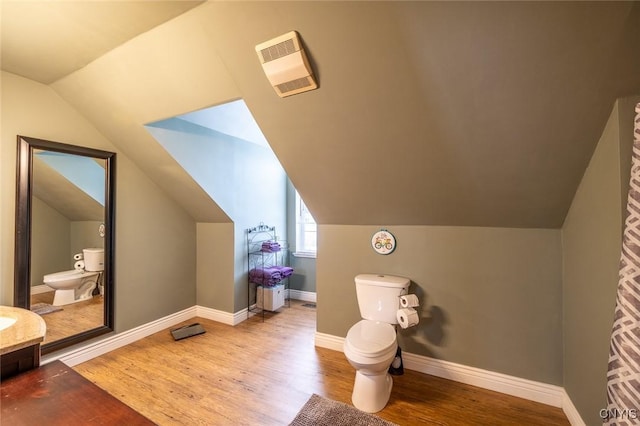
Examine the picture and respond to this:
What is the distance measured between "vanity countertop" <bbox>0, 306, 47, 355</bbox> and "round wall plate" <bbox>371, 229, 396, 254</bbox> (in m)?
2.13

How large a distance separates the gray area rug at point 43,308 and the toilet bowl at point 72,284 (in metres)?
0.03

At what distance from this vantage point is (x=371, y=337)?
6.28 feet

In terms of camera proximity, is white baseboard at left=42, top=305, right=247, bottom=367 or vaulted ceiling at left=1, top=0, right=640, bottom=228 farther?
white baseboard at left=42, top=305, right=247, bottom=367

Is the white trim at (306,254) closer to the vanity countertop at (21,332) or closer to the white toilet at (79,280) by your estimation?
the white toilet at (79,280)

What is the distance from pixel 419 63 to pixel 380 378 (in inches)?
75.9

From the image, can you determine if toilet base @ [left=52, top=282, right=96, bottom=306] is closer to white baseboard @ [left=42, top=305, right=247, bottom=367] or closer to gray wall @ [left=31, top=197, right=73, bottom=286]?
gray wall @ [left=31, top=197, right=73, bottom=286]

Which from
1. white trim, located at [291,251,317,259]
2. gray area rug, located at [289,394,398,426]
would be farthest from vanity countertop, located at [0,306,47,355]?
white trim, located at [291,251,317,259]

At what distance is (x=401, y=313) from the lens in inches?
81.4

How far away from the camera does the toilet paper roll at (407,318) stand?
6.67 feet

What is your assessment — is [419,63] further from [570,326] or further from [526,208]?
[570,326]

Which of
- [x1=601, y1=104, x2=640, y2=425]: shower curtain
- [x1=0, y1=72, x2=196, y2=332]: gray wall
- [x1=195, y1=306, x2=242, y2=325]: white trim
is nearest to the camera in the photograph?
[x1=601, y1=104, x2=640, y2=425]: shower curtain

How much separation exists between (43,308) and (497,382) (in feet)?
11.8

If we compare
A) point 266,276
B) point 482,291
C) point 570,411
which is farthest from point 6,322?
point 570,411

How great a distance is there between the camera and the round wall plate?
93.9 inches
